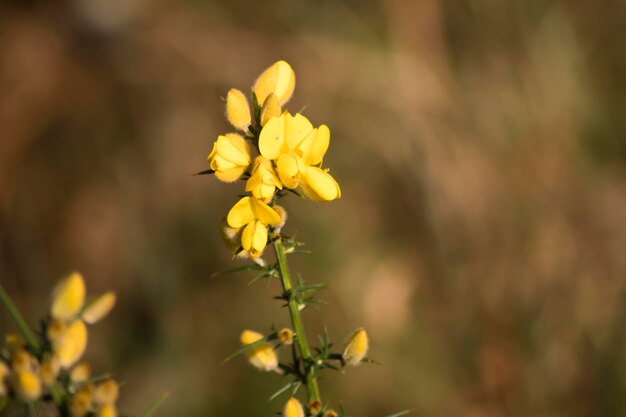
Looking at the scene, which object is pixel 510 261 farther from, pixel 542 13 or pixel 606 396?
pixel 542 13

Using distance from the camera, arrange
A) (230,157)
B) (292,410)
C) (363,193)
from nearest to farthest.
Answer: (292,410)
(230,157)
(363,193)

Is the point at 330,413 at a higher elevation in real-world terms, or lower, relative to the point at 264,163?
lower

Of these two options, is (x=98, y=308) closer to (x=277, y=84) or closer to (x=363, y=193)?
(x=277, y=84)

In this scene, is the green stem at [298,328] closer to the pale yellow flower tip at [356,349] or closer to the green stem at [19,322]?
the pale yellow flower tip at [356,349]

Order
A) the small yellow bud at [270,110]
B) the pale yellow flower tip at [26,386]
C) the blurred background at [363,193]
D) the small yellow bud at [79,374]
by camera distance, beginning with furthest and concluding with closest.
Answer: the blurred background at [363,193], the small yellow bud at [270,110], the small yellow bud at [79,374], the pale yellow flower tip at [26,386]

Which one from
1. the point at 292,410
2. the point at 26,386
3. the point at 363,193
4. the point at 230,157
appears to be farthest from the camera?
the point at 363,193

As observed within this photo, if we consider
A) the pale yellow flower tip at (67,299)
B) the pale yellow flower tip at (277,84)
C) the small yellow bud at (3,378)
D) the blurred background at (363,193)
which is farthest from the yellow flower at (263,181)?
the blurred background at (363,193)

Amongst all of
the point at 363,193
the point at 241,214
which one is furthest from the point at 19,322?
the point at 363,193
